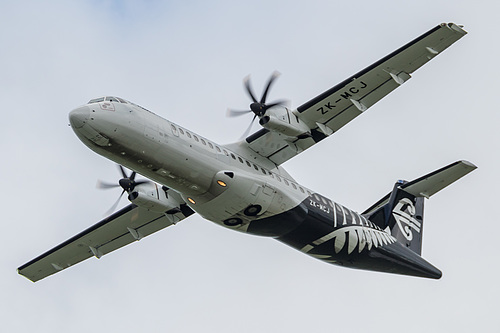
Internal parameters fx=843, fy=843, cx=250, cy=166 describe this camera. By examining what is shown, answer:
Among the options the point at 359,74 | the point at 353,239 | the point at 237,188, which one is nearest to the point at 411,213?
the point at 353,239

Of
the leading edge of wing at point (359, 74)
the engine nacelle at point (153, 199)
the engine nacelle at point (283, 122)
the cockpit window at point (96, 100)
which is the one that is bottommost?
the engine nacelle at point (153, 199)

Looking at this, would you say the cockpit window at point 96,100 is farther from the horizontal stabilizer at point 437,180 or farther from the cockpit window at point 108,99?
the horizontal stabilizer at point 437,180

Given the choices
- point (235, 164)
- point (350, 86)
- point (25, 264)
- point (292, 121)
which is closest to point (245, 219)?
point (235, 164)

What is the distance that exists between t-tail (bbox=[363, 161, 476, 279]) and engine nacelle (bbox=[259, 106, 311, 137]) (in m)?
5.66

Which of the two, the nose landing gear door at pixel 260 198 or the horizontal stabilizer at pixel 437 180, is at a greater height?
the horizontal stabilizer at pixel 437 180

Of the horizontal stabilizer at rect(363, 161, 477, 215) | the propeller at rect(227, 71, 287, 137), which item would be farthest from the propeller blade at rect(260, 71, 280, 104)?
the horizontal stabilizer at rect(363, 161, 477, 215)

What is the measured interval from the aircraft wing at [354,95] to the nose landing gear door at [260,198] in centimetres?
148

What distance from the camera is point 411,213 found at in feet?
101

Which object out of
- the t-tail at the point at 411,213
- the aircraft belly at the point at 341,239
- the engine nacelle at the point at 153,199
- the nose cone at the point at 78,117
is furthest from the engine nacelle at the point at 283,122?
the t-tail at the point at 411,213

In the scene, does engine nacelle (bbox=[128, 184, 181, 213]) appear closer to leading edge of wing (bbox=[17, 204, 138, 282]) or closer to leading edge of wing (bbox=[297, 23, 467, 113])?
leading edge of wing (bbox=[17, 204, 138, 282])

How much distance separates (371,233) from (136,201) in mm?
7763

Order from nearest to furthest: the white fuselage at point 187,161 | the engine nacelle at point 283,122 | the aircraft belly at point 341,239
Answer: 1. the white fuselage at point 187,161
2. the engine nacelle at point 283,122
3. the aircraft belly at point 341,239

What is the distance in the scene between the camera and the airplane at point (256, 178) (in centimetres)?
2342

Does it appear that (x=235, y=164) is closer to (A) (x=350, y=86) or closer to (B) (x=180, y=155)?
(B) (x=180, y=155)
